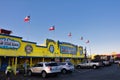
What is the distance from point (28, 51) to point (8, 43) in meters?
4.99

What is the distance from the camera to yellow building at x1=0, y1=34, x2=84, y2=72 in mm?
28650

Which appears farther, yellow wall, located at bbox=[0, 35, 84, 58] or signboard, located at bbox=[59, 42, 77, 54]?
signboard, located at bbox=[59, 42, 77, 54]

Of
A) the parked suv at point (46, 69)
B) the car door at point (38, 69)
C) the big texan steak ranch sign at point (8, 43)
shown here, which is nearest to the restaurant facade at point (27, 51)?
the big texan steak ranch sign at point (8, 43)

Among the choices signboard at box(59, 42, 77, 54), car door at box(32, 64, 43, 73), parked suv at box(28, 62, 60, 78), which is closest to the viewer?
parked suv at box(28, 62, 60, 78)

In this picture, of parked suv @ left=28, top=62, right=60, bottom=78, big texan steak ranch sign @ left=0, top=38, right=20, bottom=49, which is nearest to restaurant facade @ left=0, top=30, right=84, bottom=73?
big texan steak ranch sign @ left=0, top=38, right=20, bottom=49

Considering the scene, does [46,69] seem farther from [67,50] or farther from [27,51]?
[67,50]

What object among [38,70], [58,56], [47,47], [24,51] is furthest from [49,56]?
[38,70]

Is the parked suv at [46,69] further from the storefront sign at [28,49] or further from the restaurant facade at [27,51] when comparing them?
the storefront sign at [28,49]

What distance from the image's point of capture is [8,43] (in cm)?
2881

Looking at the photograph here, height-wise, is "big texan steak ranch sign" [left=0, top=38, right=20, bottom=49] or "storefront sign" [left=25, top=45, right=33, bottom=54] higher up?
"big texan steak ranch sign" [left=0, top=38, right=20, bottom=49]

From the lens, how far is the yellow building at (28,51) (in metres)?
28.6

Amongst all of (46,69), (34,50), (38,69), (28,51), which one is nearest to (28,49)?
(28,51)

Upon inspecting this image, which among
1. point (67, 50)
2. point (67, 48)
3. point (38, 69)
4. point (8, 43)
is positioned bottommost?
point (38, 69)

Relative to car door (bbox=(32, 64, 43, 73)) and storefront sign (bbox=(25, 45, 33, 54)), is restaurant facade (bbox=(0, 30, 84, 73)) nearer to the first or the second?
storefront sign (bbox=(25, 45, 33, 54))
